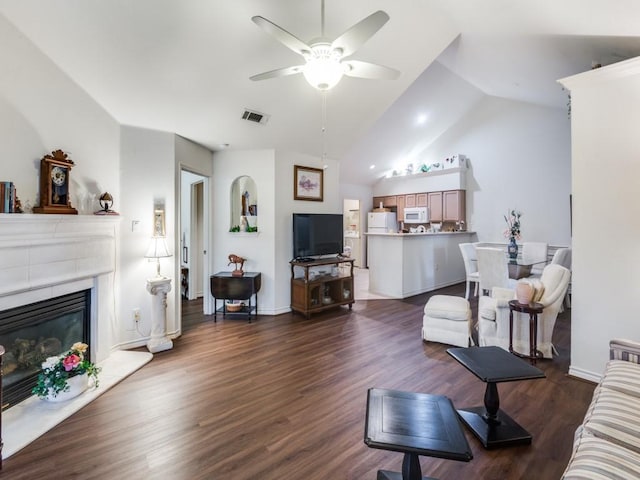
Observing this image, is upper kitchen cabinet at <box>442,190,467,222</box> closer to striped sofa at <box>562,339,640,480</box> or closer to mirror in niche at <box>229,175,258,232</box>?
mirror in niche at <box>229,175,258,232</box>

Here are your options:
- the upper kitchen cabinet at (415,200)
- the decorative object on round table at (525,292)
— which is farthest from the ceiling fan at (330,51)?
the upper kitchen cabinet at (415,200)

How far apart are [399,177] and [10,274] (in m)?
7.76

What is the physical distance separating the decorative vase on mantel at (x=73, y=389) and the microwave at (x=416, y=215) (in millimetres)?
7110

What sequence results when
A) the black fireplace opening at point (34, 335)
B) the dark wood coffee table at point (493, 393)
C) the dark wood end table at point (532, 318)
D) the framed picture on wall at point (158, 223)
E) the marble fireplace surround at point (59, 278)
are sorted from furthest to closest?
the framed picture on wall at point (158, 223) < the dark wood end table at point (532, 318) < the black fireplace opening at point (34, 335) < the marble fireplace surround at point (59, 278) < the dark wood coffee table at point (493, 393)

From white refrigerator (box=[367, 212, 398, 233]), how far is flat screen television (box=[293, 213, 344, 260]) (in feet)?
11.7

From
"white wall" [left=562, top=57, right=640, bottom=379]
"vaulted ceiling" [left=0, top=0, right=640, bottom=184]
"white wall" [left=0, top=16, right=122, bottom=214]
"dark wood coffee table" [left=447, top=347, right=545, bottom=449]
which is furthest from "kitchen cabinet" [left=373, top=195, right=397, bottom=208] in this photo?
"white wall" [left=0, top=16, right=122, bottom=214]

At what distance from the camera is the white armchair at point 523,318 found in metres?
3.01

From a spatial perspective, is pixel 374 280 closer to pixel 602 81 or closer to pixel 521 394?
pixel 521 394

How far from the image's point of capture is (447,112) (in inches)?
259

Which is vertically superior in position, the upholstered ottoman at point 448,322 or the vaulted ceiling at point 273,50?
the vaulted ceiling at point 273,50

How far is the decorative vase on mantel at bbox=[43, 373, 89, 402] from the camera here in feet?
7.34

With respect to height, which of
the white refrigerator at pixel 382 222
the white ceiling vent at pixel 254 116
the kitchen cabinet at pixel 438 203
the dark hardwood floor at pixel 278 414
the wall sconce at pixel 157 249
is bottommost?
the dark hardwood floor at pixel 278 414

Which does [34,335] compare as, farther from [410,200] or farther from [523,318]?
[410,200]

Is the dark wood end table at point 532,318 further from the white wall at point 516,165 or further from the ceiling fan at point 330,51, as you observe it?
the white wall at point 516,165
